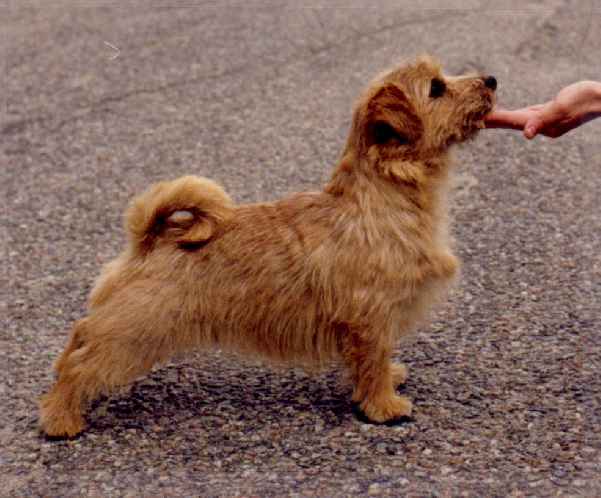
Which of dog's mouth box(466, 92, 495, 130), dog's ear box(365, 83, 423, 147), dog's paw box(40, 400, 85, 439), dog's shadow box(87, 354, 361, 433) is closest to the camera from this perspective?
dog's ear box(365, 83, 423, 147)

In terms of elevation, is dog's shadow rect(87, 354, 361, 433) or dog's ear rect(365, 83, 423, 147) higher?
dog's ear rect(365, 83, 423, 147)

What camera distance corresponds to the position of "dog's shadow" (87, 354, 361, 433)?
3.87m

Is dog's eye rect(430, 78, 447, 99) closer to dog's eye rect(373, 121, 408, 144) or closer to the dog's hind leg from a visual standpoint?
dog's eye rect(373, 121, 408, 144)

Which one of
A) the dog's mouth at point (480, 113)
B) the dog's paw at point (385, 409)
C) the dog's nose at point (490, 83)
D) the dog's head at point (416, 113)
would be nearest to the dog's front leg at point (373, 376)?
the dog's paw at point (385, 409)

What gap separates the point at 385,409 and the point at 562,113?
162 centimetres

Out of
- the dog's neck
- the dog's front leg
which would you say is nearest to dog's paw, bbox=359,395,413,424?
the dog's front leg

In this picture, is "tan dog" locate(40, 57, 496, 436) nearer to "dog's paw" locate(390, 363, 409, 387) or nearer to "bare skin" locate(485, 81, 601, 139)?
"dog's paw" locate(390, 363, 409, 387)

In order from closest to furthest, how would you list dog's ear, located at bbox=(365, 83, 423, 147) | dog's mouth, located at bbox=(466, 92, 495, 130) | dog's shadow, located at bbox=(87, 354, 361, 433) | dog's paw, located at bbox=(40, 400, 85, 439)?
1. dog's ear, located at bbox=(365, 83, 423, 147)
2. dog's mouth, located at bbox=(466, 92, 495, 130)
3. dog's paw, located at bbox=(40, 400, 85, 439)
4. dog's shadow, located at bbox=(87, 354, 361, 433)

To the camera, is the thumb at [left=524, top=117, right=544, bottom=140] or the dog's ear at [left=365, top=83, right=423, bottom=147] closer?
the dog's ear at [left=365, top=83, right=423, bottom=147]

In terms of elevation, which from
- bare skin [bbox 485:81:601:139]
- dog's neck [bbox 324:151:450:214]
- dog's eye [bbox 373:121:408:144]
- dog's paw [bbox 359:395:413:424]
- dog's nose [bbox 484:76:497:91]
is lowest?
dog's paw [bbox 359:395:413:424]

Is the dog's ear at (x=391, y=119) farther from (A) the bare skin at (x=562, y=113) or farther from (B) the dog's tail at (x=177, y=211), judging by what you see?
(B) the dog's tail at (x=177, y=211)

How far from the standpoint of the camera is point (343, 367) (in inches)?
152

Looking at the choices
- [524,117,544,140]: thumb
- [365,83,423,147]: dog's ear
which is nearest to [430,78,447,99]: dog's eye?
[365,83,423,147]: dog's ear

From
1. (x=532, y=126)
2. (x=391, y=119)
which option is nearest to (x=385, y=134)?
(x=391, y=119)
